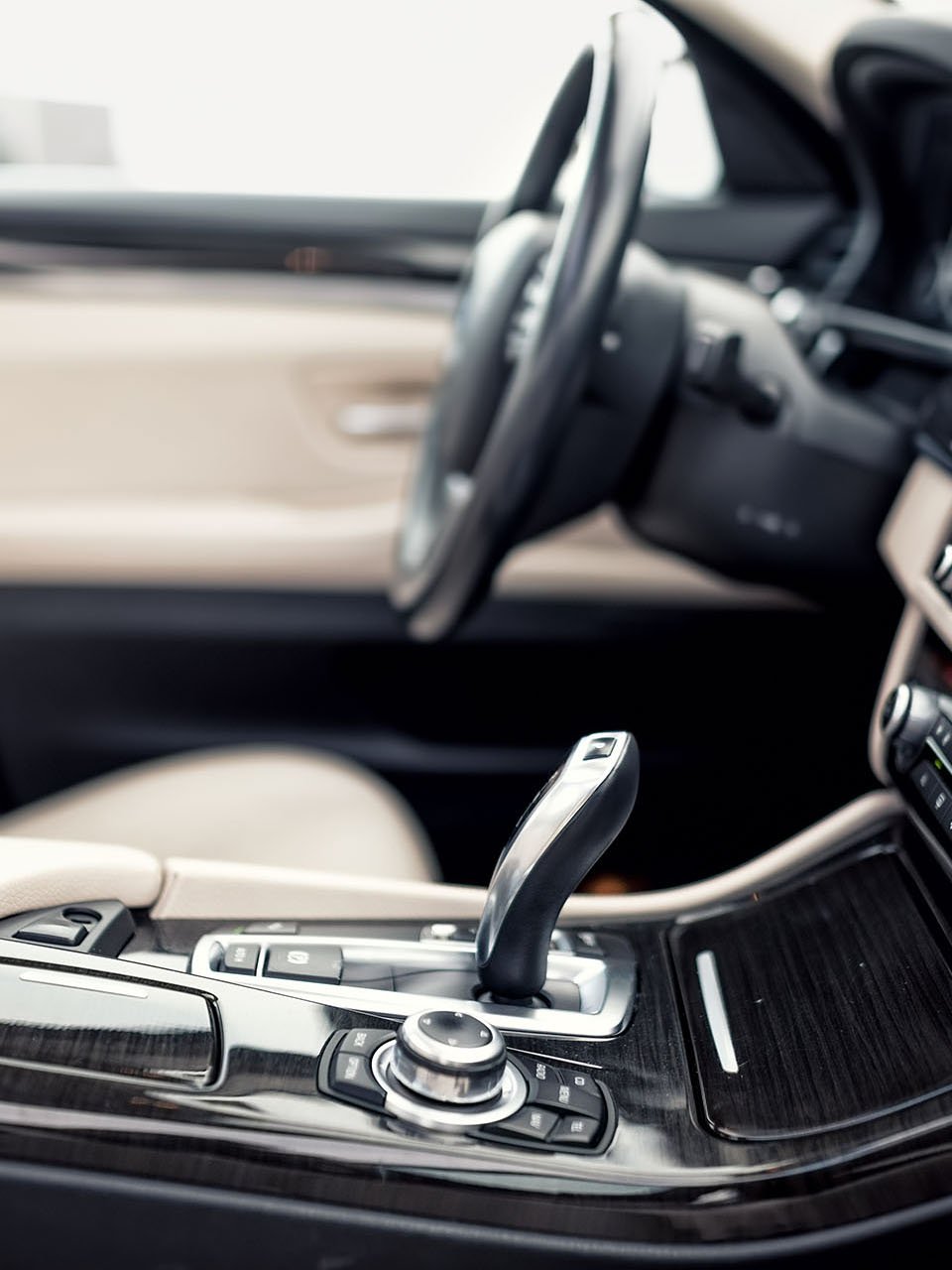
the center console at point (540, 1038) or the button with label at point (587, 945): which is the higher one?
the center console at point (540, 1038)

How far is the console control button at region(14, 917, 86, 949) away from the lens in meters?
0.69

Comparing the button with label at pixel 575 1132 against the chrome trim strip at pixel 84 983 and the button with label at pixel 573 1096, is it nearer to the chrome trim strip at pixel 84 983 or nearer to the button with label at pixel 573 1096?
the button with label at pixel 573 1096

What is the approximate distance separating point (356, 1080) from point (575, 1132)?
10 cm

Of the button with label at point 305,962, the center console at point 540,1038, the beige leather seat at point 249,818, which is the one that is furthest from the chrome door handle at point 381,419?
the button with label at point 305,962

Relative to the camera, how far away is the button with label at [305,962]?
28.0 inches

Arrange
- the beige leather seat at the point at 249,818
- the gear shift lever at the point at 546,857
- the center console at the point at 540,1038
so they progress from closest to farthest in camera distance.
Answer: the center console at the point at 540,1038
the gear shift lever at the point at 546,857
the beige leather seat at the point at 249,818

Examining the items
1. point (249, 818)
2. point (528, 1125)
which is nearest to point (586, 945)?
point (528, 1125)

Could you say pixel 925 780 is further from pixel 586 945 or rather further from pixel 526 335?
pixel 526 335

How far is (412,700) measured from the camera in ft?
5.27

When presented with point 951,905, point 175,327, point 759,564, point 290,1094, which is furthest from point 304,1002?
point 175,327

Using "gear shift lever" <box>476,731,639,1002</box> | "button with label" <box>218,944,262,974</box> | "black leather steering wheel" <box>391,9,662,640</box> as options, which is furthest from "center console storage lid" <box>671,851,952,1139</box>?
"black leather steering wheel" <box>391,9,662,640</box>

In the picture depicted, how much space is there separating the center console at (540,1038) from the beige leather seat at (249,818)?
21cm

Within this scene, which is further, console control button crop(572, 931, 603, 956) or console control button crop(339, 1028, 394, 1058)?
console control button crop(572, 931, 603, 956)

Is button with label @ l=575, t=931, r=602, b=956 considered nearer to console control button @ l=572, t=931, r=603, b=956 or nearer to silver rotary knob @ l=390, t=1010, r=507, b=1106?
console control button @ l=572, t=931, r=603, b=956
